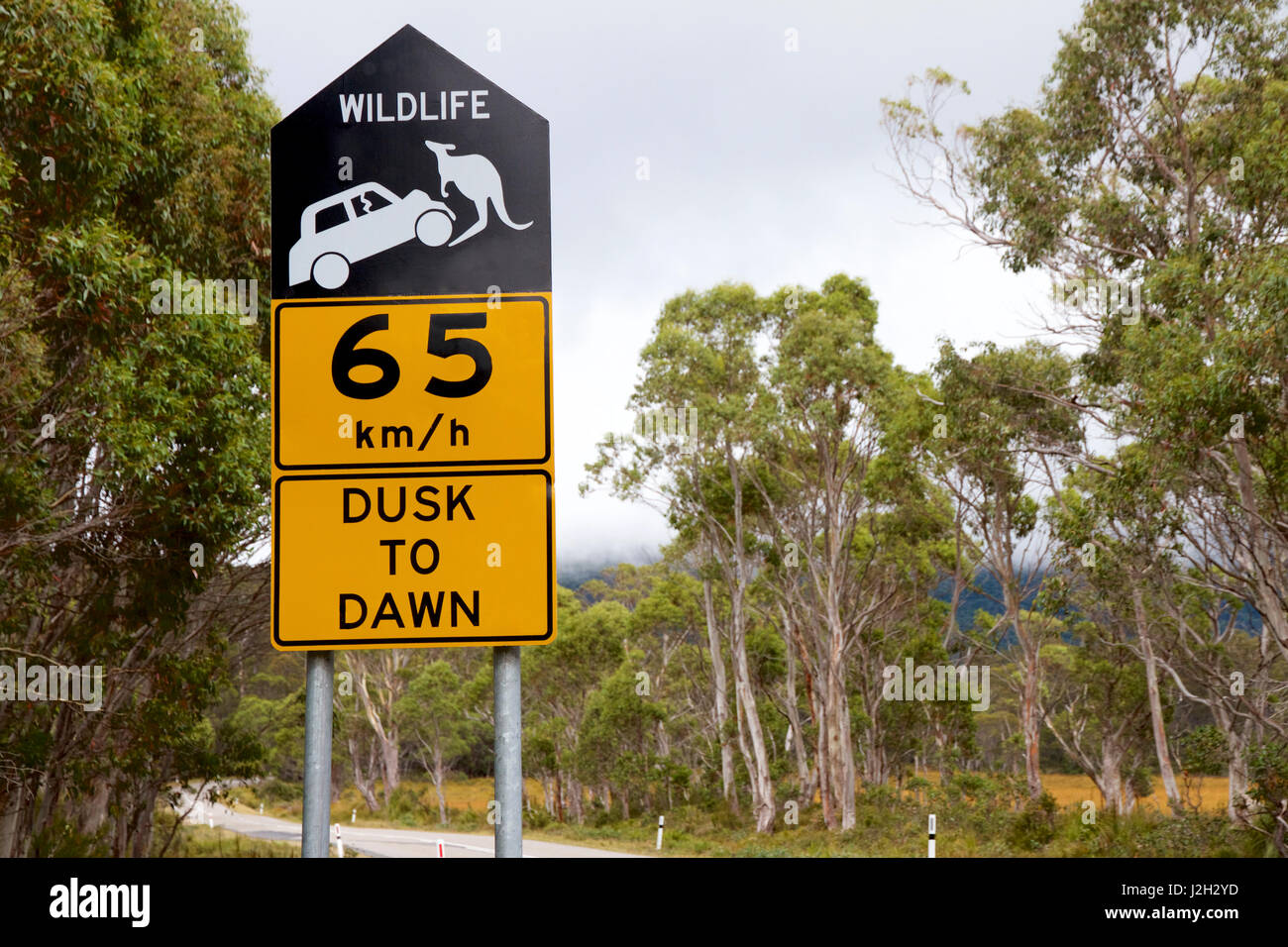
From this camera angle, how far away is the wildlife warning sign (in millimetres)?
2592

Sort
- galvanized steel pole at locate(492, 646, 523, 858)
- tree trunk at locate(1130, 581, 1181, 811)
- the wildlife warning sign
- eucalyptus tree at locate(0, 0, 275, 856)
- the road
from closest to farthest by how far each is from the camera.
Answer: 1. galvanized steel pole at locate(492, 646, 523, 858)
2. the wildlife warning sign
3. eucalyptus tree at locate(0, 0, 275, 856)
4. the road
5. tree trunk at locate(1130, 581, 1181, 811)

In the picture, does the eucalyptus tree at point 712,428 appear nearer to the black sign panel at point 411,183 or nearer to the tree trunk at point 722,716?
the tree trunk at point 722,716

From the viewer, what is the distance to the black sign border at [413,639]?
2.54 metres

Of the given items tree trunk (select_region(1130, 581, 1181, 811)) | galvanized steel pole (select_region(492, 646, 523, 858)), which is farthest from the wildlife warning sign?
tree trunk (select_region(1130, 581, 1181, 811))

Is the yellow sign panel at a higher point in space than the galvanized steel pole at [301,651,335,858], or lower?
higher

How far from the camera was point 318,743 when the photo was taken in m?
2.67

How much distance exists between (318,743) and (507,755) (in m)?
0.49

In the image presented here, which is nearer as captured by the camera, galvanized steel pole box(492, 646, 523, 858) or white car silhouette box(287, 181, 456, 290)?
galvanized steel pole box(492, 646, 523, 858)

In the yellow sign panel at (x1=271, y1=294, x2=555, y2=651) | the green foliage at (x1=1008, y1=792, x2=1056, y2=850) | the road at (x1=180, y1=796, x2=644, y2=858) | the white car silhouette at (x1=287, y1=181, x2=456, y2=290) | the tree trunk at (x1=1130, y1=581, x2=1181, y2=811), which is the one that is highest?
the white car silhouette at (x1=287, y1=181, x2=456, y2=290)

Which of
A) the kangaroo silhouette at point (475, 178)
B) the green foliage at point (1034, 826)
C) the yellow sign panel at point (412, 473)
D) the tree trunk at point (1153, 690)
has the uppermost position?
the kangaroo silhouette at point (475, 178)

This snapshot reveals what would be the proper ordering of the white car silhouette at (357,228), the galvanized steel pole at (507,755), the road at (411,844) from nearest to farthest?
the galvanized steel pole at (507,755)
the white car silhouette at (357,228)
the road at (411,844)

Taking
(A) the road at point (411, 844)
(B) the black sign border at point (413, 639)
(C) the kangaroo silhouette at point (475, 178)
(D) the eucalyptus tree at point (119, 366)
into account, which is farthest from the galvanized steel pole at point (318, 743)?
(A) the road at point (411, 844)

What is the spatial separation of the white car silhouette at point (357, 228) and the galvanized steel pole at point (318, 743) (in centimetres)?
95

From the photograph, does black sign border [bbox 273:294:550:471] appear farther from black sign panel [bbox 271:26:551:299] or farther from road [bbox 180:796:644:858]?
road [bbox 180:796:644:858]
